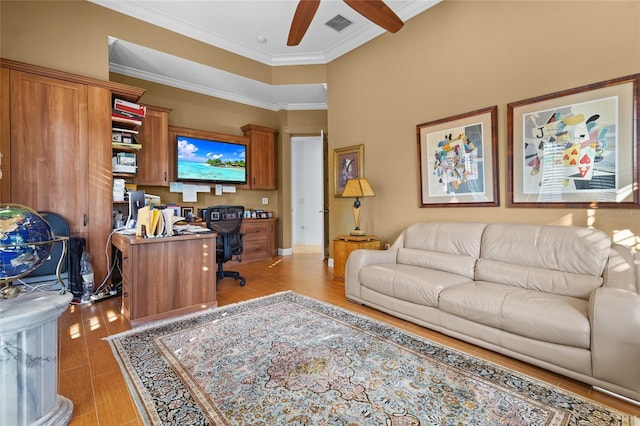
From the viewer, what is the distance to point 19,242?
49.5 inches

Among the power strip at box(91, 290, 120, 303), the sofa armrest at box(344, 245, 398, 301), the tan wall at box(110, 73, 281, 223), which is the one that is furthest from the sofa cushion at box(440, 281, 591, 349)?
the tan wall at box(110, 73, 281, 223)

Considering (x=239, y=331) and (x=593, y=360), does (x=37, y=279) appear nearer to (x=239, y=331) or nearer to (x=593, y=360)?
(x=239, y=331)

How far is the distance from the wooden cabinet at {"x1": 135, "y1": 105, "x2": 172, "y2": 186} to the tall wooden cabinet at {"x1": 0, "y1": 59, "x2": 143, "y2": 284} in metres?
0.77

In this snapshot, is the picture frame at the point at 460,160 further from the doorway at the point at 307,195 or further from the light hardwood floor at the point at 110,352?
the doorway at the point at 307,195

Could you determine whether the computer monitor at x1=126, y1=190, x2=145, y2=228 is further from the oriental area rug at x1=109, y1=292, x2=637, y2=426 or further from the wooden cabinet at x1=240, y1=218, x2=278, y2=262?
the wooden cabinet at x1=240, y1=218, x2=278, y2=262

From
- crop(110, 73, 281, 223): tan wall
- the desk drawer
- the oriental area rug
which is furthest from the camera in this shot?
the desk drawer

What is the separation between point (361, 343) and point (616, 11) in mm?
3128

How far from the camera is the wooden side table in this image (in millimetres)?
3678

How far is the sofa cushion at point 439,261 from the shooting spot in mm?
2600

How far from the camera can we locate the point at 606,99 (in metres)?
2.21

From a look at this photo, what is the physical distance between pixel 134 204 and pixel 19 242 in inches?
82.9

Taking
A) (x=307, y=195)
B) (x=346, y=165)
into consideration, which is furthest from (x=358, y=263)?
(x=307, y=195)

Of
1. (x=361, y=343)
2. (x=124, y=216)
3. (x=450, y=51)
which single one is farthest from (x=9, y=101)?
(x=450, y=51)

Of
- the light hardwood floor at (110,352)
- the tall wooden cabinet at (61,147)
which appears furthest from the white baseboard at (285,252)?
the tall wooden cabinet at (61,147)
